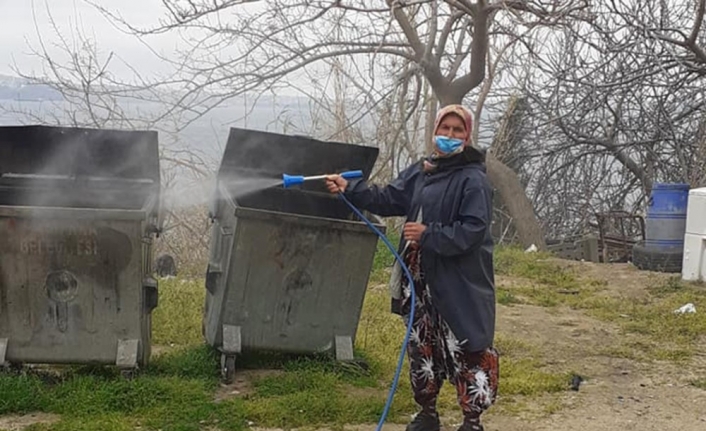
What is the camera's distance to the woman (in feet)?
12.5

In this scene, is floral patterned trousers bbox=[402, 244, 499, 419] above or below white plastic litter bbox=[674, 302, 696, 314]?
above

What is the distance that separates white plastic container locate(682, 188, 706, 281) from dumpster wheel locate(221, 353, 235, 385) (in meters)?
5.77

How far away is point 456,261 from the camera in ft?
12.7

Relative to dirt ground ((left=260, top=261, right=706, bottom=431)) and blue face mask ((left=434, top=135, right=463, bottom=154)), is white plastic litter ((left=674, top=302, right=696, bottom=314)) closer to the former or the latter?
dirt ground ((left=260, top=261, right=706, bottom=431))

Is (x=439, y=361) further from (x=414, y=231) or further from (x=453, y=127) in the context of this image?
(x=453, y=127)

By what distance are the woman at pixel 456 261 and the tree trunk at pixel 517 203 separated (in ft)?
29.5

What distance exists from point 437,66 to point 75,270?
7.60 metres

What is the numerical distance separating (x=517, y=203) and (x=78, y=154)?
890cm

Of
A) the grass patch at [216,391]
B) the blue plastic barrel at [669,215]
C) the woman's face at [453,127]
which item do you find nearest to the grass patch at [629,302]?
the blue plastic barrel at [669,215]

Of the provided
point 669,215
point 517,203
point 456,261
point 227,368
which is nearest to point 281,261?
point 227,368

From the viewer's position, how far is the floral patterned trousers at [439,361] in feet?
13.0

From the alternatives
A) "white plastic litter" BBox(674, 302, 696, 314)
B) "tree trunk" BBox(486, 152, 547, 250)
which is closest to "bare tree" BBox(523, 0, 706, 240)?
"tree trunk" BBox(486, 152, 547, 250)

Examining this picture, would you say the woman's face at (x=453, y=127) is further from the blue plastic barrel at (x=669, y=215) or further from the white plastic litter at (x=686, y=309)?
the blue plastic barrel at (x=669, y=215)

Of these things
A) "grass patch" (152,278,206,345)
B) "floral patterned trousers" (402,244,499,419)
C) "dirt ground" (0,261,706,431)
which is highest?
"floral patterned trousers" (402,244,499,419)
